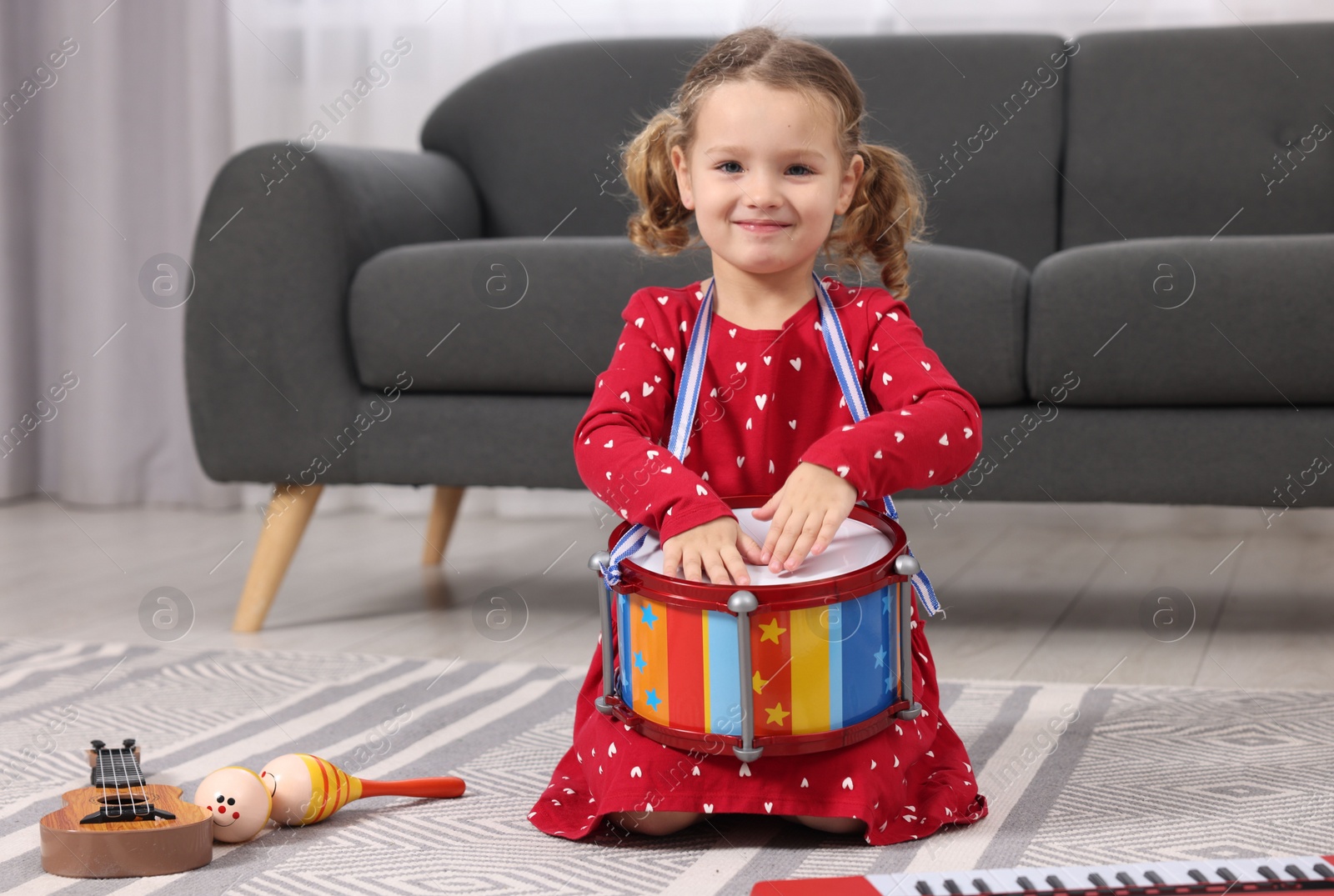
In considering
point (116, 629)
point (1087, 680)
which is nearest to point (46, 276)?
point (116, 629)

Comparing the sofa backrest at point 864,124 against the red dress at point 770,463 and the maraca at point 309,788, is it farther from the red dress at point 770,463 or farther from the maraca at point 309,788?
the maraca at point 309,788

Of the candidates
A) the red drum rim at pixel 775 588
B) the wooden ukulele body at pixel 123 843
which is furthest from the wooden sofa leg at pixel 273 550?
the red drum rim at pixel 775 588

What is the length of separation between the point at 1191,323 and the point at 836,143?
0.65 meters

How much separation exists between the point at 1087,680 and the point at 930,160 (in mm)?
1014

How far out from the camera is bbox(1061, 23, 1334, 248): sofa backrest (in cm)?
207

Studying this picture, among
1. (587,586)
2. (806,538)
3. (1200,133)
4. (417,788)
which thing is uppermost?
(1200,133)

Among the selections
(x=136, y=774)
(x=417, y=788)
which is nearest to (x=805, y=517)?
(x=417, y=788)

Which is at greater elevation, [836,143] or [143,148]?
[143,148]

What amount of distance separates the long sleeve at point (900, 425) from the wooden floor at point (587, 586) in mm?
552

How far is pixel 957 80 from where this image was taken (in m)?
2.19

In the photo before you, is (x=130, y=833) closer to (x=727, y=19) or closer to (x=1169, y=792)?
(x=1169, y=792)

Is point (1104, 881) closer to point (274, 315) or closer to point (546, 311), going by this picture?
point (546, 311)

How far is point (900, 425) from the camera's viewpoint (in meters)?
0.98

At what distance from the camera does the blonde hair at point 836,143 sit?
3.51 ft
